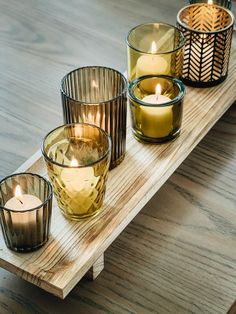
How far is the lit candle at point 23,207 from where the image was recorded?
937 millimetres

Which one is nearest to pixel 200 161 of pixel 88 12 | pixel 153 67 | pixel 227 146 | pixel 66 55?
pixel 227 146

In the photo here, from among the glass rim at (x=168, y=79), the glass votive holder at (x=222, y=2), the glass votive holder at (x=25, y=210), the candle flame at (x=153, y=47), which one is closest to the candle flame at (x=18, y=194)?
the glass votive holder at (x=25, y=210)

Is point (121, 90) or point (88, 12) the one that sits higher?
point (121, 90)

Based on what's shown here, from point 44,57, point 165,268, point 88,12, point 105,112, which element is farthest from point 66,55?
point 165,268

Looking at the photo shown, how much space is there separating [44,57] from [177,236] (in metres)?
0.50

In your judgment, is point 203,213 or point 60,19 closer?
point 203,213

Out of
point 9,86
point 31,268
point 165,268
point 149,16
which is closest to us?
point 31,268

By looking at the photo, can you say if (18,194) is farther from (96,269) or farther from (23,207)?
(96,269)

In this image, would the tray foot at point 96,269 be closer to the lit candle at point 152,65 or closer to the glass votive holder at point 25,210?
the glass votive holder at point 25,210

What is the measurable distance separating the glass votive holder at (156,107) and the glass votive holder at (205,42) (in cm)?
12

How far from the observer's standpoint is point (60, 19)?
153cm

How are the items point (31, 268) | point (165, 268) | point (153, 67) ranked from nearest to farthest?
point (31, 268), point (165, 268), point (153, 67)

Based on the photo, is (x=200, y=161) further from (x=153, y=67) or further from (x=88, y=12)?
(x=88, y=12)

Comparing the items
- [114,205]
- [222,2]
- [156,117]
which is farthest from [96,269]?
[222,2]
